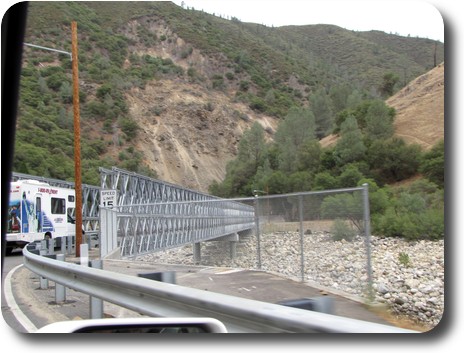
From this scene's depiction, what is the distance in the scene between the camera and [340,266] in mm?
9492

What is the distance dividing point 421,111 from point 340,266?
61.3 metres

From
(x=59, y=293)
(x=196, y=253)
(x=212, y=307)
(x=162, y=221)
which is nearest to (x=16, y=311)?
(x=59, y=293)

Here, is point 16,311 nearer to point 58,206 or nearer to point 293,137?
point 58,206

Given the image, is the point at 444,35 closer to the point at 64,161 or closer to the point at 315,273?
the point at 315,273

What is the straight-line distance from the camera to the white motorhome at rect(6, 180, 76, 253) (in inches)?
963

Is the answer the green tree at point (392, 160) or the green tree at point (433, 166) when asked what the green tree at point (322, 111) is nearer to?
the green tree at point (392, 160)

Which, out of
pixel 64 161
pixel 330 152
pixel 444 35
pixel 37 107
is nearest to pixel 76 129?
pixel 37 107

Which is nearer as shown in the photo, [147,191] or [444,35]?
[444,35]

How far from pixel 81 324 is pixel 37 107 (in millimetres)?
26459

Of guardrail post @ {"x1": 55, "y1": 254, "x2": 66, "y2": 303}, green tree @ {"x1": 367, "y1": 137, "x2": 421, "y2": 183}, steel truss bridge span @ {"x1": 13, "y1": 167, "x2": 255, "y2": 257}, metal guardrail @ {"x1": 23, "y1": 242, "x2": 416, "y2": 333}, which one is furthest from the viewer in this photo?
green tree @ {"x1": 367, "y1": 137, "x2": 421, "y2": 183}

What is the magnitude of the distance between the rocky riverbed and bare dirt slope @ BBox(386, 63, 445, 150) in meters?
39.7

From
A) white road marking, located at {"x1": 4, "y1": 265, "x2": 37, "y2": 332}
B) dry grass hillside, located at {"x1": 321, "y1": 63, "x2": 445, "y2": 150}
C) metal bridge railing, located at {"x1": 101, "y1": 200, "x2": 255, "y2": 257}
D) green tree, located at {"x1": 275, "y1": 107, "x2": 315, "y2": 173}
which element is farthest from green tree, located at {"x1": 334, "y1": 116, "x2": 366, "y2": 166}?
white road marking, located at {"x1": 4, "y1": 265, "x2": 37, "y2": 332}

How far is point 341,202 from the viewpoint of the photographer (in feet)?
30.1

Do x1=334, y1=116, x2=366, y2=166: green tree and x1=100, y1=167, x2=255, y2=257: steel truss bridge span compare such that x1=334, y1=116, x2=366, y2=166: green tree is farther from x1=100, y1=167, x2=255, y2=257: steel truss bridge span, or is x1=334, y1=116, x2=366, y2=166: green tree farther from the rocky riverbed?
→ the rocky riverbed
